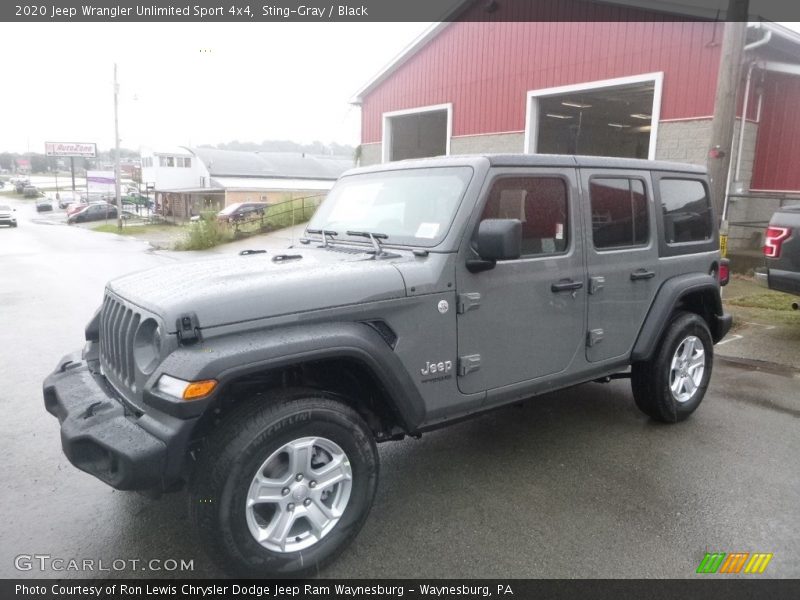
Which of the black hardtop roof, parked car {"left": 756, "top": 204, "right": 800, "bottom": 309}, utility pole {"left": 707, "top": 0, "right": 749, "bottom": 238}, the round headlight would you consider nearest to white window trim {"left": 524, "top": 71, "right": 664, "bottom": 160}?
utility pole {"left": 707, "top": 0, "right": 749, "bottom": 238}

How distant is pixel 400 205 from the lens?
3.67 metres

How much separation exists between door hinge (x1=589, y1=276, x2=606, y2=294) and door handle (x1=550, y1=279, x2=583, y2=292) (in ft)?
0.37

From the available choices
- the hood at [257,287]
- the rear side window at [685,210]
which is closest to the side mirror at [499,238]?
the hood at [257,287]

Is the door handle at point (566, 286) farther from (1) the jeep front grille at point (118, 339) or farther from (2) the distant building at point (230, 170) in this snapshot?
(2) the distant building at point (230, 170)

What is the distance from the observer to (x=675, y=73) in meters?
11.8

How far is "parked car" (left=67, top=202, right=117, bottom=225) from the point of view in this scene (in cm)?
4516

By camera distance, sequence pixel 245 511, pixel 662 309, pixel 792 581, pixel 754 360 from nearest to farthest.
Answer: pixel 245 511 < pixel 792 581 < pixel 662 309 < pixel 754 360

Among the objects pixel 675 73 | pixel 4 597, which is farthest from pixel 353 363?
pixel 675 73

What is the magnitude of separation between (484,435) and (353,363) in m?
1.90

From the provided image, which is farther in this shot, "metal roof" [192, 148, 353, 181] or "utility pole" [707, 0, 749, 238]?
"metal roof" [192, 148, 353, 181]

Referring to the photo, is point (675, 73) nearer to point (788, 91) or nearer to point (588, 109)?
point (788, 91)

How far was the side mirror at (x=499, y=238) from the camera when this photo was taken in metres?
3.01

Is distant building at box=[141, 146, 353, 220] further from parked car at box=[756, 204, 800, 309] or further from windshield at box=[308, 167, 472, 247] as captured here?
windshield at box=[308, 167, 472, 247]

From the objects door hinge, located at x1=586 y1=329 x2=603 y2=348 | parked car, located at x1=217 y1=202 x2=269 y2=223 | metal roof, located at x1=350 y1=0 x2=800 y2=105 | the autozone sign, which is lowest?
parked car, located at x1=217 y1=202 x2=269 y2=223
